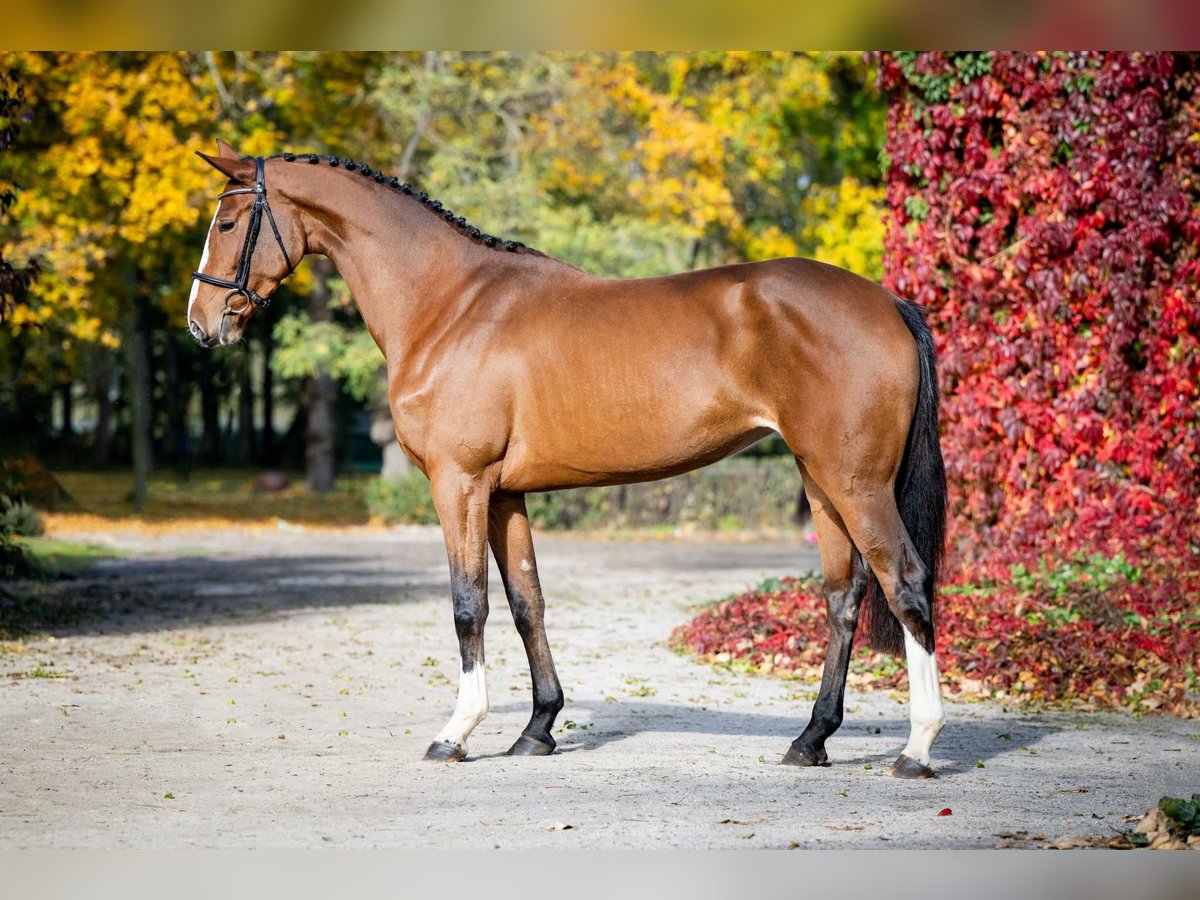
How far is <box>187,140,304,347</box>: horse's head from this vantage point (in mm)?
6434

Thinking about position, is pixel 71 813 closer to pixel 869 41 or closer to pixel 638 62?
pixel 869 41

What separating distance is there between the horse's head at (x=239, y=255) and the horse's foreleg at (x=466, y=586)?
1.27m

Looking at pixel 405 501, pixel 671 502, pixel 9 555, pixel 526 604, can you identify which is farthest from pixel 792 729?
pixel 405 501

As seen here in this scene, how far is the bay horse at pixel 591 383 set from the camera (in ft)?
19.4

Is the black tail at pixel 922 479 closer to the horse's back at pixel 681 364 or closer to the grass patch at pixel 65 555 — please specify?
the horse's back at pixel 681 364

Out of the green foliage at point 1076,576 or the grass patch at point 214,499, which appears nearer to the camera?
the green foliage at point 1076,576

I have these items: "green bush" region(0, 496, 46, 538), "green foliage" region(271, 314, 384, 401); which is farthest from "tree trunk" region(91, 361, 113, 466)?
"green bush" region(0, 496, 46, 538)

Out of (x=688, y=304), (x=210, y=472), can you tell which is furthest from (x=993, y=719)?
(x=210, y=472)

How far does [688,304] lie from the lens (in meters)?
6.11

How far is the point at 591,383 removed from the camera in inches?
242

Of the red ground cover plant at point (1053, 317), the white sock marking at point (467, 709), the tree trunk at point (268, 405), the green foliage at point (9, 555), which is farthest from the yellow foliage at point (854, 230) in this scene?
the tree trunk at point (268, 405)

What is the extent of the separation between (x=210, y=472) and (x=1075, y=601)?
1388 inches

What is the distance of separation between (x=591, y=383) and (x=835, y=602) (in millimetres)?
1524

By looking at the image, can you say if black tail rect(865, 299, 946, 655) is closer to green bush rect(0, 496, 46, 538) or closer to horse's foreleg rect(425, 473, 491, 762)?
horse's foreleg rect(425, 473, 491, 762)
